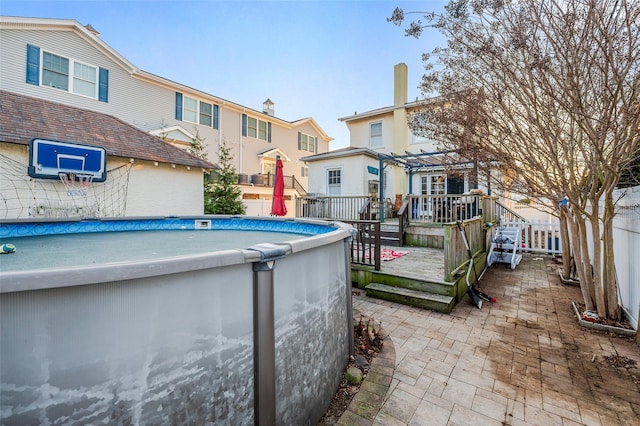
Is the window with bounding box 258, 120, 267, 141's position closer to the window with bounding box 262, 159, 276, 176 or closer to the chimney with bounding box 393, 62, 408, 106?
the window with bounding box 262, 159, 276, 176

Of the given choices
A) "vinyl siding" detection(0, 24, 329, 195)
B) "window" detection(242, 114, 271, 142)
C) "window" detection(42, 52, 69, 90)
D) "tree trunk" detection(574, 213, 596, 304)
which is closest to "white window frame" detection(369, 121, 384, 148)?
"vinyl siding" detection(0, 24, 329, 195)

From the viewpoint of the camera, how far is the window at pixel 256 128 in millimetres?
18766

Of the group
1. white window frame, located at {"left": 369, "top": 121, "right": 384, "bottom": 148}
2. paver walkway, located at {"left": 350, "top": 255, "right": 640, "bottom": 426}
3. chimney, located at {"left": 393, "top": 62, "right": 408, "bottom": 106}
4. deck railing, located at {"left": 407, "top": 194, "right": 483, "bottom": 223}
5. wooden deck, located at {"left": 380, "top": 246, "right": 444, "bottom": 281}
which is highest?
chimney, located at {"left": 393, "top": 62, "right": 408, "bottom": 106}

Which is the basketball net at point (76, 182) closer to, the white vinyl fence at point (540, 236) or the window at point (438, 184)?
the white vinyl fence at point (540, 236)

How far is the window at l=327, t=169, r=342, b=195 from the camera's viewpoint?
14.3 m

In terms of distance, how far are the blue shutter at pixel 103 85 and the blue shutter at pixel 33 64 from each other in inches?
78.2

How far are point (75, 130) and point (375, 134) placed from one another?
13.5 m

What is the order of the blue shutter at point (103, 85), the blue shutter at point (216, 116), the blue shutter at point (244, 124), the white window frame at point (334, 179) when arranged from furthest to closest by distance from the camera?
the blue shutter at point (244, 124) → the blue shutter at point (216, 116) → the white window frame at point (334, 179) → the blue shutter at point (103, 85)

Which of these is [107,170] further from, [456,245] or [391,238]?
[456,245]

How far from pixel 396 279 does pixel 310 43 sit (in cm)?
990

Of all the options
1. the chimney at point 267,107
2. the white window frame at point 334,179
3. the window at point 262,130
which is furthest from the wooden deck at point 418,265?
the chimney at point 267,107

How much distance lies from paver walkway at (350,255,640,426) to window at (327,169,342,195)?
9.71m

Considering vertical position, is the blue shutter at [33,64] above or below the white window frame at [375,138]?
above

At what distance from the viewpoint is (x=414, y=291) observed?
16.8 feet
